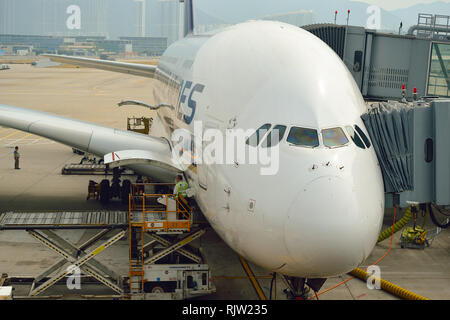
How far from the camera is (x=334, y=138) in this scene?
396 inches

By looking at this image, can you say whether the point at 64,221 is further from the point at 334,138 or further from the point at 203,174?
the point at 334,138

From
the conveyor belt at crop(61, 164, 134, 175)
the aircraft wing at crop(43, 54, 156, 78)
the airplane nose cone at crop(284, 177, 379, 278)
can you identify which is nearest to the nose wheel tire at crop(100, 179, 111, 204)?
the conveyor belt at crop(61, 164, 134, 175)

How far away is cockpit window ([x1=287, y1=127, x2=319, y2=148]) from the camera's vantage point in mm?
9867

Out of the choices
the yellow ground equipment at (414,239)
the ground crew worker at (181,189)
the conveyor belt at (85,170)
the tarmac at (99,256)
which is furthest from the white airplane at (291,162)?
the conveyor belt at (85,170)

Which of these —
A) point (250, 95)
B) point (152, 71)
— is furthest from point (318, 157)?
point (152, 71)

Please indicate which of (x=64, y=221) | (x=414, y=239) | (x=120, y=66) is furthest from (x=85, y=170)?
(x=414, y=239)

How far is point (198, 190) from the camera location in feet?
41.4

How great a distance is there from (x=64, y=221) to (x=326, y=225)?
282 inches

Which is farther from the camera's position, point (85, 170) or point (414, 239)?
point (85, 170)

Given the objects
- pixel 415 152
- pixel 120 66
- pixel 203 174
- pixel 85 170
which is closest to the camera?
pixel 415 152

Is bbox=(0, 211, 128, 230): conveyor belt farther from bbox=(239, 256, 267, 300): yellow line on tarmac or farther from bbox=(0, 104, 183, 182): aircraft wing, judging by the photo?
bbox=(239, 256, 267, 300): yellow line on tarmac
